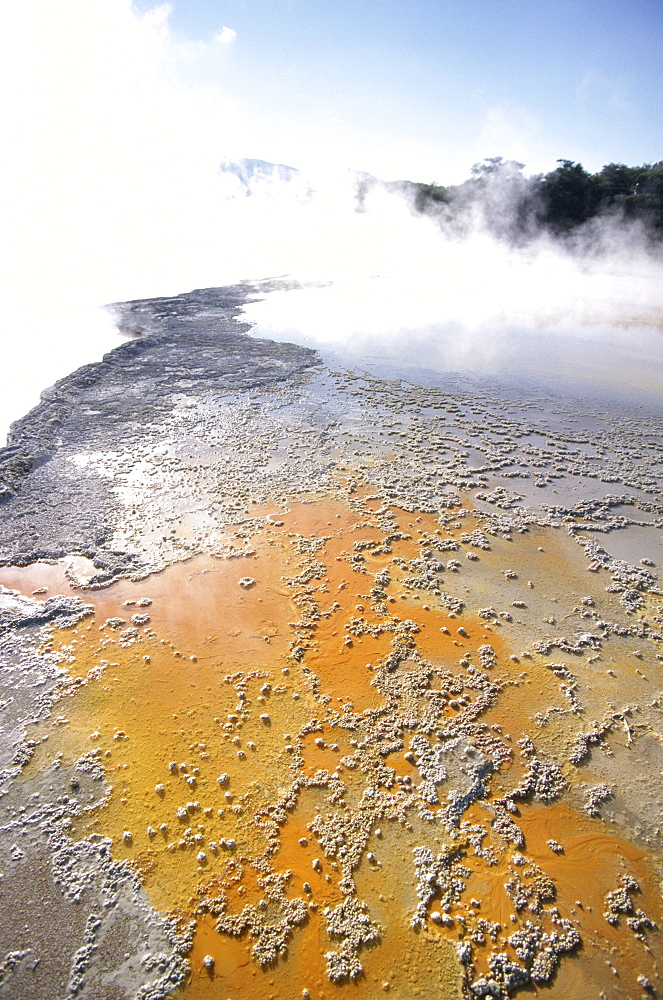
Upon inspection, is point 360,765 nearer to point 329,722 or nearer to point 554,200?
point 329,722

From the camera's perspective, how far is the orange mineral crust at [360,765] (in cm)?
303

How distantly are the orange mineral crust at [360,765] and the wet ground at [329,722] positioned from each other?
0.02 m

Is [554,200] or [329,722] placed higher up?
[554,200]

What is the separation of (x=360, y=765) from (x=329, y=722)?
44 centimetres

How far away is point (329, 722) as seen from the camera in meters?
4.29

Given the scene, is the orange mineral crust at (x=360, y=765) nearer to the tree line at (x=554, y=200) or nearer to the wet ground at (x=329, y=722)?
the wet ground at (x=329, y=722)

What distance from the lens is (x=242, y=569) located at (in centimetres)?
602

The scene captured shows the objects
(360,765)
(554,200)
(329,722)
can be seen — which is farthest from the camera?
(554,200)

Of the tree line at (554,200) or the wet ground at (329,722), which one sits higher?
the tree line at (554,200)

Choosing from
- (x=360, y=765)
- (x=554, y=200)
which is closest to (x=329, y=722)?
(x=360, y=765)

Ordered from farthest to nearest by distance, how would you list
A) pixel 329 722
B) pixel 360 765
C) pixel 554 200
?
pixel 554 200 < pixel 329 722 < pixel 360 765

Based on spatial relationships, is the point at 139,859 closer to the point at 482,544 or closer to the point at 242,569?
the point at 242,569

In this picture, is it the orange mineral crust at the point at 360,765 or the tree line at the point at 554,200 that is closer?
the orange mineral crust at the point at 360,765

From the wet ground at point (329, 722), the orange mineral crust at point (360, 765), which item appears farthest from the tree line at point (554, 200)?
the orange mineral crust at point (360, 765)
